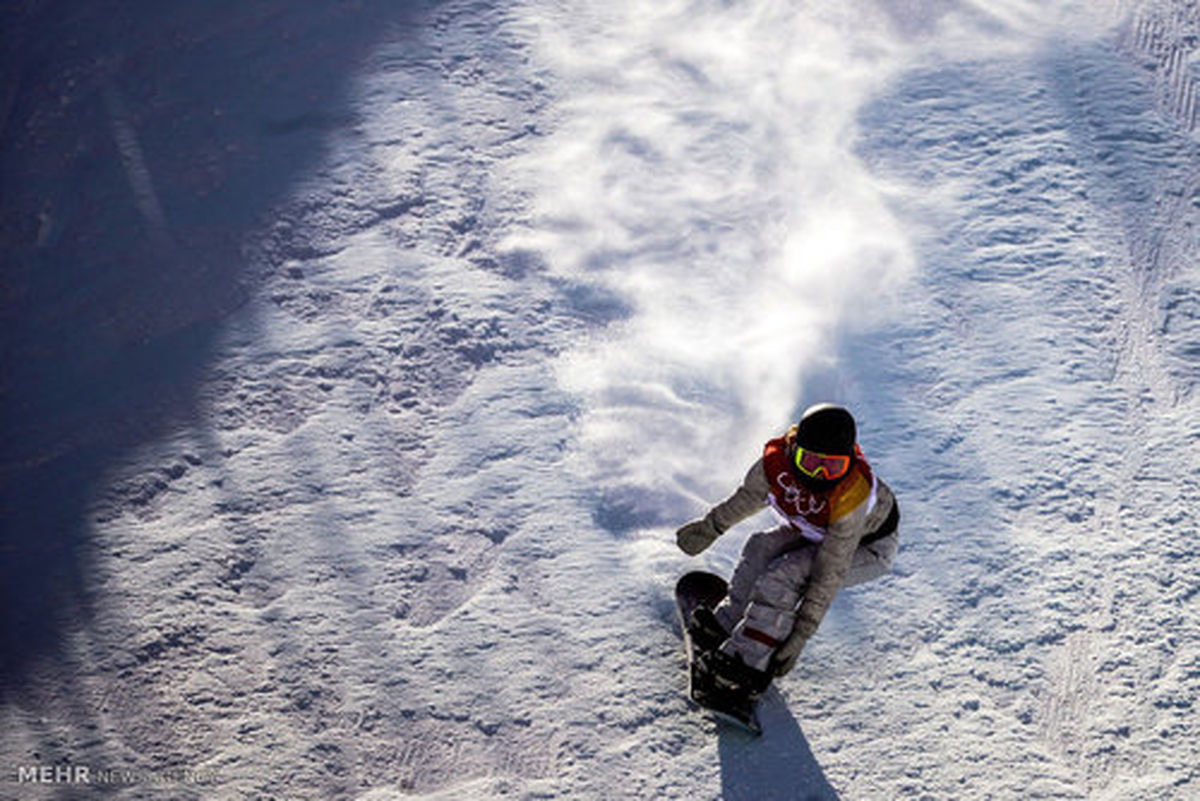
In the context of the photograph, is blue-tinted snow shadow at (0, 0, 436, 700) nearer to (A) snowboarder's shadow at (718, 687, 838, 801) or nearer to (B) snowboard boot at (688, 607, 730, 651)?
(B) snowboard boot at (688, 607, 730, 651)

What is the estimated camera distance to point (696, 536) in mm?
4348

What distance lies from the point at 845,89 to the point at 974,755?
179 inches

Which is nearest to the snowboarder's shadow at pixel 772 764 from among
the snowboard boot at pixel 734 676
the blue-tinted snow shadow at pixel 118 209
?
the snowboard boot at pixel 734 676

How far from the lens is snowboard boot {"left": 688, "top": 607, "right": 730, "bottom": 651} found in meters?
4.14

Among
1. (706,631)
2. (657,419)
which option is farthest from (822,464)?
(657,419)

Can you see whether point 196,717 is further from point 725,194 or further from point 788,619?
point 725,194

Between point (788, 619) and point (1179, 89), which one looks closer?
point (788, 619)

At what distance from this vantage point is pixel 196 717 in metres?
4.23

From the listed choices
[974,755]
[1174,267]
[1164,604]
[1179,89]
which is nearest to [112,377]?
[974,755]

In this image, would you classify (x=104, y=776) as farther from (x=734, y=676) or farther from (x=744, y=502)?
(x=744, y=502)

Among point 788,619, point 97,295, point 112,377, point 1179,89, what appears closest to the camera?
point 788,619

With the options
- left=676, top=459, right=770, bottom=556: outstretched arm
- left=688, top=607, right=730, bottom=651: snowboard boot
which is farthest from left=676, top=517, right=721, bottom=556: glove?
left=688, top=607, right=730, bottom=651: snowboard boot

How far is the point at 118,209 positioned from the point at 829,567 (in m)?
4.88

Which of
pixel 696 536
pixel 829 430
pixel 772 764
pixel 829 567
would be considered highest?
pixel 829 430
